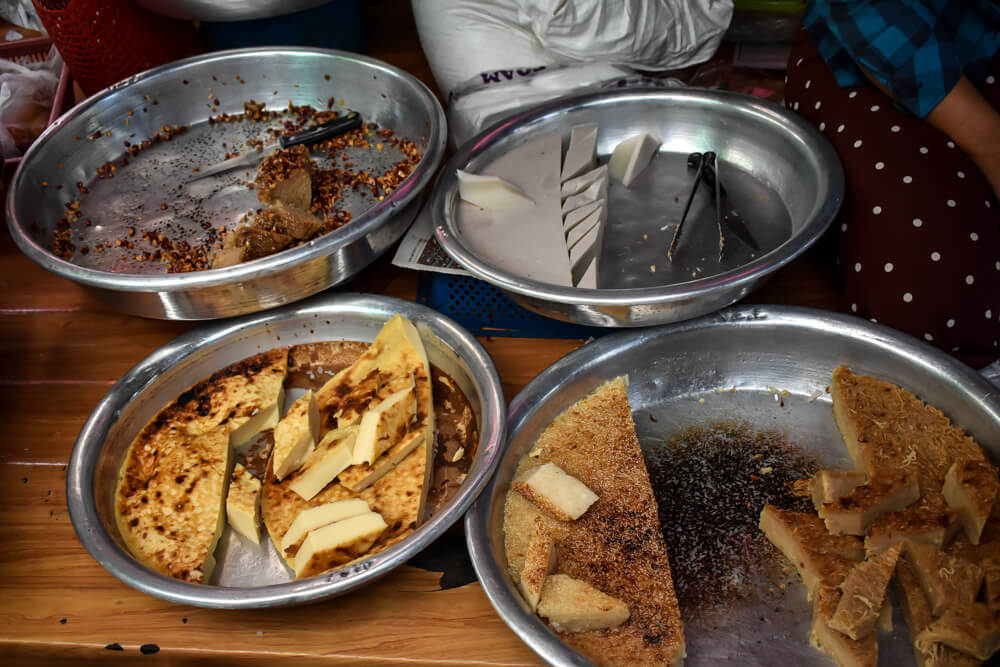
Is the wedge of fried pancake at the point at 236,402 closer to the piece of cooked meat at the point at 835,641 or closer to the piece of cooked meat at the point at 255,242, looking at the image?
the piece of cooked meat at the point at 255,242

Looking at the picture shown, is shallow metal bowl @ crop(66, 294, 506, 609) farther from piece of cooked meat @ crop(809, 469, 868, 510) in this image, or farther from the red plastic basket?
the red plastic basket

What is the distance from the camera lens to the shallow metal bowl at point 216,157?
1382mm

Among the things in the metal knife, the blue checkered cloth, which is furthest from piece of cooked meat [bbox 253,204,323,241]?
the blue checkered cloth

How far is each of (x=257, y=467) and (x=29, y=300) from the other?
91 cm

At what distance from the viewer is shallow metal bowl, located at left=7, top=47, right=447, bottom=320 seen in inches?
54.4

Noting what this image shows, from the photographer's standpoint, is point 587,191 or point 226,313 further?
point 587,191

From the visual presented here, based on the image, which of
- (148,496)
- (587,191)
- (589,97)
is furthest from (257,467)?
(589,97)

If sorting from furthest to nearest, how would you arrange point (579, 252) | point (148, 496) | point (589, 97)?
point (589, 97), point (579, 252), point (148, 496)

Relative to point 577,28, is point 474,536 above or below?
below

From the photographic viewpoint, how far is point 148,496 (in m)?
1.26

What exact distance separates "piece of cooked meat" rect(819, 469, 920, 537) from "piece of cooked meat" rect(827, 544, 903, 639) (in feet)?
0.23

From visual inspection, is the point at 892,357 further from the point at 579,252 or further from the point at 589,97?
the point at 589,97

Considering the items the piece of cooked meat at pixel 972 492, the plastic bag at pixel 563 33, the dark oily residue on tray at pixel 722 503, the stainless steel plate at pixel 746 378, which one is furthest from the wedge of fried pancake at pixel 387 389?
the plastic bag at pixel 563 33

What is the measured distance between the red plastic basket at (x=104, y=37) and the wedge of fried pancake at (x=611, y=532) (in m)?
1.61
